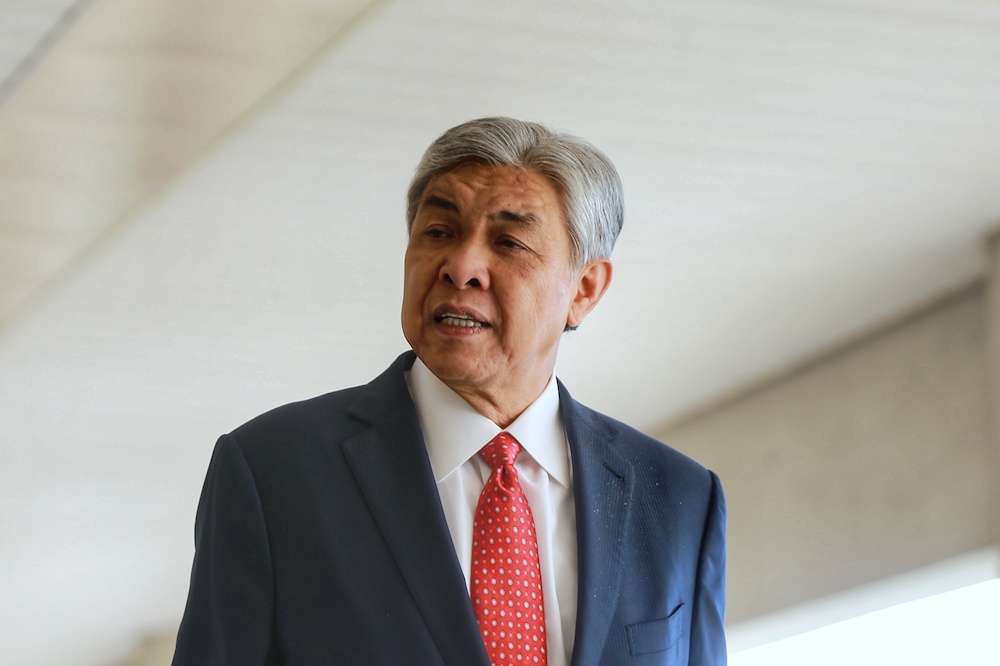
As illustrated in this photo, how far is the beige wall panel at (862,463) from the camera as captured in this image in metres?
4.48

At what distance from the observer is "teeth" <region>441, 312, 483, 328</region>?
1.90 m

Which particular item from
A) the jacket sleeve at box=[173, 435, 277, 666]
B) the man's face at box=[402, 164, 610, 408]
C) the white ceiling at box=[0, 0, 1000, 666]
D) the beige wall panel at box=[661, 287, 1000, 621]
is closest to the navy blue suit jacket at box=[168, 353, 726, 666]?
the jacket sleeve at box=[173, 435, 277, 666]

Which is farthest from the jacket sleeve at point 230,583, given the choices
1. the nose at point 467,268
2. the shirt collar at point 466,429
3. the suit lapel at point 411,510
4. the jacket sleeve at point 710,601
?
the jacket sleeve at point 710,601

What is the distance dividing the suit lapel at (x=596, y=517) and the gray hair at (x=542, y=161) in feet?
0.79

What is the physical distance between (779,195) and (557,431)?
85.6 inches

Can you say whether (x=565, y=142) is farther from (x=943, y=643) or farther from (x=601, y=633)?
(x=943, y=643)

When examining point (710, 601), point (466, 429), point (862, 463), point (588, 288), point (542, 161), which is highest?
point (862, 463)

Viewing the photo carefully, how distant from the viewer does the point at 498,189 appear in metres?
2.00

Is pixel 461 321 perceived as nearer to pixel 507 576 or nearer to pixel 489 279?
pixel 489 279

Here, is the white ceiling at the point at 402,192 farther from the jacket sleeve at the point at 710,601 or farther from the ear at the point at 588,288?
the jacket sleeve at the point at 710,601

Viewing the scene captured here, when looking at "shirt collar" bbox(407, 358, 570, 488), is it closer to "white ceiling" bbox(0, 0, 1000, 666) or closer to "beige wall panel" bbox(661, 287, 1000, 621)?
"white ceiling" bbox(0, 0, 1000, 666)

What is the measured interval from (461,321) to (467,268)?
70mm

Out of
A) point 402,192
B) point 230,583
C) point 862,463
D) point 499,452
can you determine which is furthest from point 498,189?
point 862,463

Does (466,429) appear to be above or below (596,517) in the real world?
above
